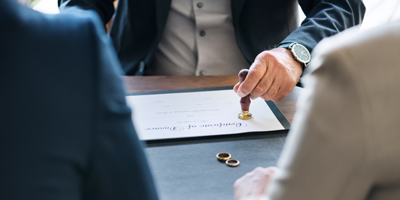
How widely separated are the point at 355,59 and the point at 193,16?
99 cm

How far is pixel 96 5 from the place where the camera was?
1.22m

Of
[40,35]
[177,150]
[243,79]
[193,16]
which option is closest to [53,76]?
[40,35]

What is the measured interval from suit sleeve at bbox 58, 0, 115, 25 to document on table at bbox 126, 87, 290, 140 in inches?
18.0

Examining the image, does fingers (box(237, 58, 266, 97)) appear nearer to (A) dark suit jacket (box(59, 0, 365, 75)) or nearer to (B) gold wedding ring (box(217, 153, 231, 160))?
(B) gold wedding ring (box(217, 153, 231, 160))

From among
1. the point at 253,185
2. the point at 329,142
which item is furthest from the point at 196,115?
the point at 329,142

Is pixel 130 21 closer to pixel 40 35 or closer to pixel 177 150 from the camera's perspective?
pixel 177 150

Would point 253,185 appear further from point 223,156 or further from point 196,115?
point 196,115

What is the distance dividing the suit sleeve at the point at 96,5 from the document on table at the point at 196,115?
1.50 ft

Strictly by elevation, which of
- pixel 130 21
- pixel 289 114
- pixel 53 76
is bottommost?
pixel 289 114

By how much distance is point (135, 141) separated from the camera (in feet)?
1.01

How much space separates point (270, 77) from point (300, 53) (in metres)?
0.17

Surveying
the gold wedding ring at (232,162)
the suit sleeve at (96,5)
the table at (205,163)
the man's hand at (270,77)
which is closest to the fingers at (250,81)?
the man's hand at (270,77)

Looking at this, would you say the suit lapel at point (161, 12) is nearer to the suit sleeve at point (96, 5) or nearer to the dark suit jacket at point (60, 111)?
the suit sleeve at point (96, 5)

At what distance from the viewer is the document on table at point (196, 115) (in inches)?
27.5
